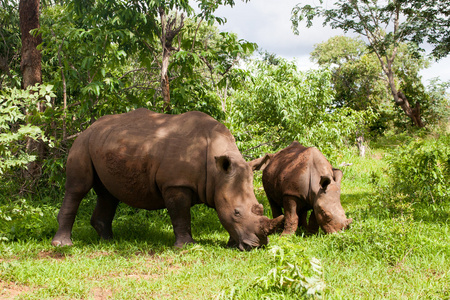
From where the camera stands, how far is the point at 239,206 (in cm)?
627

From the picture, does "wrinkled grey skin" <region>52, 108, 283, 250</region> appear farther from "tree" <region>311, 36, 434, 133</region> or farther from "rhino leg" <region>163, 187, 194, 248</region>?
"tree" <region>311, 36, 434, 133</region>

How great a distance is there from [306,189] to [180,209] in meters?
2.07

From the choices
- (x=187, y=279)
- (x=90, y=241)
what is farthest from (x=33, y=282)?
(x=90, y=241)

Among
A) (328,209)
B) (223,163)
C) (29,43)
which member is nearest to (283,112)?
(328,209)

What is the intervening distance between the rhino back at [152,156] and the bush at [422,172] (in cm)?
394

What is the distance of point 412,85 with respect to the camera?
25656 mm

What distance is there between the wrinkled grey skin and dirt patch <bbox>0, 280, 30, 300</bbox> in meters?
1.84

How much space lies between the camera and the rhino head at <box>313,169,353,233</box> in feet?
22.8

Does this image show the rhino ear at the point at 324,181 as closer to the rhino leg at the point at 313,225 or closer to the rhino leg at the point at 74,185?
the rhino leg at the point at 313,225

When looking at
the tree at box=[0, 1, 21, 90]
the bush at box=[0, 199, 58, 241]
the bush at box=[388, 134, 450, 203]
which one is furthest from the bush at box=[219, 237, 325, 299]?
the tree at box=[0, 1, 21, 90]

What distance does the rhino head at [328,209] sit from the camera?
6.95 metres

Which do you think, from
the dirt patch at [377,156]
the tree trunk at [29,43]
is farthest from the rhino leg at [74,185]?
the dirt patch at [377,156]

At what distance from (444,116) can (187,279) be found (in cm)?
2322

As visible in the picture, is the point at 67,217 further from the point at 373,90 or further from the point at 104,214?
the point at 373,90
